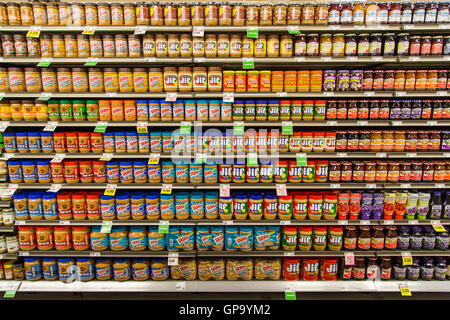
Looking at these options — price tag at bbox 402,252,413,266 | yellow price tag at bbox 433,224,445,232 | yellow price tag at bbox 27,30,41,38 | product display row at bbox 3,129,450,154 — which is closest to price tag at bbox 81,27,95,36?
yellow price tag at bbox 27,30,41,38

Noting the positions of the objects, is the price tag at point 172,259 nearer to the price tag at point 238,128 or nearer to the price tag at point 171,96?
the price tag at point 238,128

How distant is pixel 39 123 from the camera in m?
2.67

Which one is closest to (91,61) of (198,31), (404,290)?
(198,31)

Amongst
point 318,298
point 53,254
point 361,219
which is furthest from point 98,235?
point 361,219

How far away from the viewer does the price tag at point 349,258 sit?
2.71m

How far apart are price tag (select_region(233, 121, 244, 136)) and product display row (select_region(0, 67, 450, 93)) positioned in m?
0.31

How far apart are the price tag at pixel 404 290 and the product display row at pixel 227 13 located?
8.26ft

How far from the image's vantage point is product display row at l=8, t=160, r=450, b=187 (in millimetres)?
2725

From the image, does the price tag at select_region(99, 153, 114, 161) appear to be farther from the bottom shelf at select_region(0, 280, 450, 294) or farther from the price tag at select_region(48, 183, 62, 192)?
the bottom shelf at select_region(0, 280, 450, 294)

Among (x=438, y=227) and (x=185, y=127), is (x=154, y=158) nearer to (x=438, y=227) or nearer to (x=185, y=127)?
(x=185, y=127)

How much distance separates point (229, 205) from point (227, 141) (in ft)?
2.08

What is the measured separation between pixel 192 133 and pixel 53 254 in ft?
5.99

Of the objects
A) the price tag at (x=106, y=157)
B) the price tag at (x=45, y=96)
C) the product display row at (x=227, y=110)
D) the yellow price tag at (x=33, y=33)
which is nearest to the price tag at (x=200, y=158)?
the product display row at (x=227, y=110)
